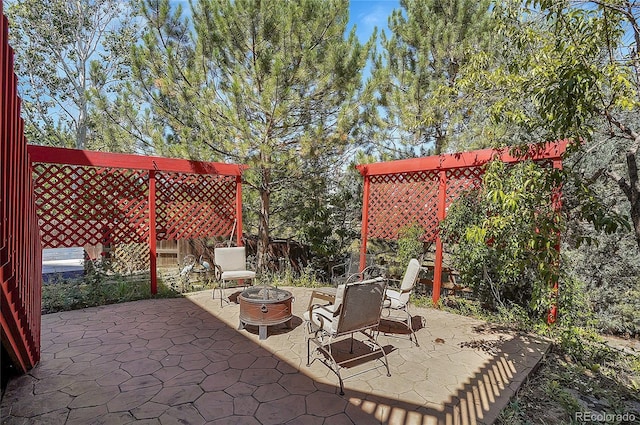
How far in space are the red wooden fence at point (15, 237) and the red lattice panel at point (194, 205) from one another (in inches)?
110

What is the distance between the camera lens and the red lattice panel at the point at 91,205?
461 cm

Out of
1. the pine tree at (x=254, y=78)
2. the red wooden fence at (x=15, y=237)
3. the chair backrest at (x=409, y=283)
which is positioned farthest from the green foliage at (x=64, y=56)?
the chair backrest at (x=409, y=283)

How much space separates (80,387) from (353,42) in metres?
6.05

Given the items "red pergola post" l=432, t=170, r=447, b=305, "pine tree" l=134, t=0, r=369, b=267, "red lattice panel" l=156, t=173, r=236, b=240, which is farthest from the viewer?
"red lattice panel" l=156, t=173, r=236, b=240

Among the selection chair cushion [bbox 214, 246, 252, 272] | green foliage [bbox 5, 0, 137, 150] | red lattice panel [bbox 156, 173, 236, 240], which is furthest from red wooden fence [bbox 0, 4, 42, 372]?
green foliage [bbox 5, 0, 137, 150]

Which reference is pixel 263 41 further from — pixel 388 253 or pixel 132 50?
pixel 388 253

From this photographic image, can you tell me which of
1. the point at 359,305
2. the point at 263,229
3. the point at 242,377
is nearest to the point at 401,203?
the point at 263,229

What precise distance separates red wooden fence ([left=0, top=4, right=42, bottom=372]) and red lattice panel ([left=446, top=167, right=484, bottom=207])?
4.80 metres

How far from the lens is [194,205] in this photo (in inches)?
237

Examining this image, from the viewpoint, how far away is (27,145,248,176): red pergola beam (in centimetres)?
436

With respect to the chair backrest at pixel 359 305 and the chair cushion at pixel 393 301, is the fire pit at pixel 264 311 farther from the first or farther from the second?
the chair cushion at pixel 393 301

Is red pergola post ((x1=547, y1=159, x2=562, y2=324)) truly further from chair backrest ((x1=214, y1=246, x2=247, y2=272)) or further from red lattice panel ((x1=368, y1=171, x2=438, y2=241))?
chair backrest ((x1=214, y1=246, x2=247, y2=272))

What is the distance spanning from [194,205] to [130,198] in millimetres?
1050

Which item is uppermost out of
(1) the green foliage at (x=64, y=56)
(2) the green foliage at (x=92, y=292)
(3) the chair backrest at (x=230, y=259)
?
(1) the green foliage at (x=64, y=56)
